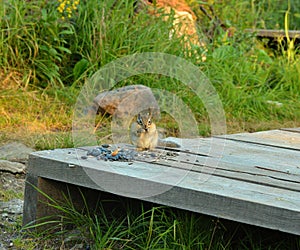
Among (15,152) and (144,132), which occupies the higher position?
(144,132)

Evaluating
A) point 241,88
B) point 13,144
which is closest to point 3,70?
point 13,144

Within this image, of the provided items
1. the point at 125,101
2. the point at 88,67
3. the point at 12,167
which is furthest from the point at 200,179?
the point at 88,67

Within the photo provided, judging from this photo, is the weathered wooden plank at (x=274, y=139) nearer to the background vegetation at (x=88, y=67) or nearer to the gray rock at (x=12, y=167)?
the gray rock at (x=12, y=167)

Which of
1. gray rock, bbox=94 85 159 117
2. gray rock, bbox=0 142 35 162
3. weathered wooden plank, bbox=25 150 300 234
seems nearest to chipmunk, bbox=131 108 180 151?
weathered wooden plank, bbox=25 150 300 234

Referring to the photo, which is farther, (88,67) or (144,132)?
(88,67)

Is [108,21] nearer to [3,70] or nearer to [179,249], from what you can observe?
[3,70]

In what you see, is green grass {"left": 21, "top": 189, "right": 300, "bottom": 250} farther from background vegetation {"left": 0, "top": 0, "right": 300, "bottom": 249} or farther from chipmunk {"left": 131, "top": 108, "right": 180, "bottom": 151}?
background vegetation {"left": 0, "top": 0, "right": 300, "bottom": 249}

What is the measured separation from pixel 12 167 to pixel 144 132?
138cm

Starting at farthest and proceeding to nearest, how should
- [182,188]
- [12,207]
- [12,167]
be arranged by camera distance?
1. [12,167]
2. [12,207]
3. [182,188]

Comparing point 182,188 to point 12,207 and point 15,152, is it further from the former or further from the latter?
point 15,152

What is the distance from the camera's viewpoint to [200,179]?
8.73 ft

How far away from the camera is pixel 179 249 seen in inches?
106

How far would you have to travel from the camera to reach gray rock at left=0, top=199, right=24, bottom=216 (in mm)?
3373

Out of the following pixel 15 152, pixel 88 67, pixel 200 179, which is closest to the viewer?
pixel 200 179
